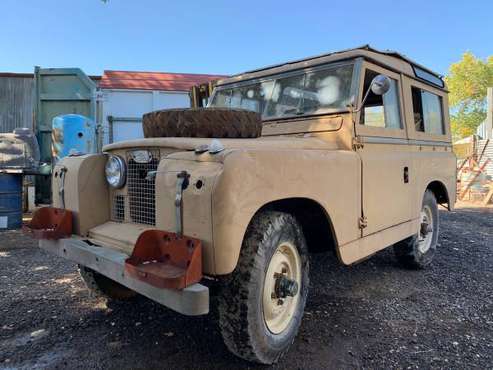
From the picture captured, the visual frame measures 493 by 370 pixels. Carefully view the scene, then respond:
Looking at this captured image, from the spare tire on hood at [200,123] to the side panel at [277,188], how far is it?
500mm

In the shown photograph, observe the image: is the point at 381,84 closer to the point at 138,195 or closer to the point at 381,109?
the point at 381,109

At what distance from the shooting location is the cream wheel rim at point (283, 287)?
2.63 meters

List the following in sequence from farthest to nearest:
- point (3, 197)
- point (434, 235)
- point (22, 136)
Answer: point (22, 136)
point (3, 197)
point (434, 235)

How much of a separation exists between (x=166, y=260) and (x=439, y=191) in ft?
15.0

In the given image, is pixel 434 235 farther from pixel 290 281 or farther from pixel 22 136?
pixel 22 136

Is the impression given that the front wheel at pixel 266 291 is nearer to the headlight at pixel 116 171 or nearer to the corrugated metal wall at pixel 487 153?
the headlight at pixel 116 171

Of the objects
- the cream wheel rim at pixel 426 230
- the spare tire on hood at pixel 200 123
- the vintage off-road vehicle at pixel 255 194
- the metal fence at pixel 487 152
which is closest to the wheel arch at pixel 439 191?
the cream wheel rim at pixel 426 230

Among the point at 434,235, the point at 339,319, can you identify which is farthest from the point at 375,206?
the point at 434,235

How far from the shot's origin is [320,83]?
3.74 meters

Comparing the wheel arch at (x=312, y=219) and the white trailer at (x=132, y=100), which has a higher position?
the white trailer at (x=132, y=100)

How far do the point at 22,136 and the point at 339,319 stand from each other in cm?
656

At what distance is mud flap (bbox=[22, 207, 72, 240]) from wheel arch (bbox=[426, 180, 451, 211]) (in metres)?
4.29

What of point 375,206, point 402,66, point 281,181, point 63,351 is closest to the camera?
point 281,181

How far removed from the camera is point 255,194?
2328mm
